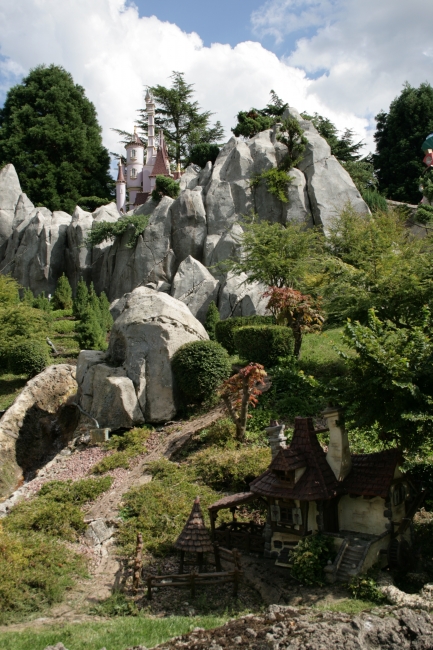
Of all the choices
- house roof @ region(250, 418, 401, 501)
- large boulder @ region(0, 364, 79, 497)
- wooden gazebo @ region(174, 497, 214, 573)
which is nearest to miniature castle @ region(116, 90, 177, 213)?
large boulder @ region(0, 364, 79, 497)

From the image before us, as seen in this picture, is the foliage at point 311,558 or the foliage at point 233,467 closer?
the foliage at point 311,558

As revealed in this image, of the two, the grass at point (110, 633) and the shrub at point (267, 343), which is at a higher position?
the shrub at point (267, 343)

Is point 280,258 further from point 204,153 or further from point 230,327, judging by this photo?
point 204,153

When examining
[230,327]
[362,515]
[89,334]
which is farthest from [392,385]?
[89,334]

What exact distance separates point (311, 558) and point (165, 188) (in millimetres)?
34672

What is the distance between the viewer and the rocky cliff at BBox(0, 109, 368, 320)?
120 feet

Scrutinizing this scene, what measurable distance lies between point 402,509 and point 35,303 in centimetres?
3094

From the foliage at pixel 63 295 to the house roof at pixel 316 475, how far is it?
31.0 meters

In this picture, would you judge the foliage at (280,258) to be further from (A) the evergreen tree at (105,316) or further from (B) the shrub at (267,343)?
(A) the evergreen tree at (105,316)

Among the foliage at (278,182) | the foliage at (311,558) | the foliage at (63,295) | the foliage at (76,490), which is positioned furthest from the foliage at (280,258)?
the foliage at (63,295)

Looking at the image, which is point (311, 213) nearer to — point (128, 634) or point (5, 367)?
point (5, 367)

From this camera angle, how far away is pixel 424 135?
161ft

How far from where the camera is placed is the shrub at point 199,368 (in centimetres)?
1980

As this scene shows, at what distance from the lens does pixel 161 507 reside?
1412cm
